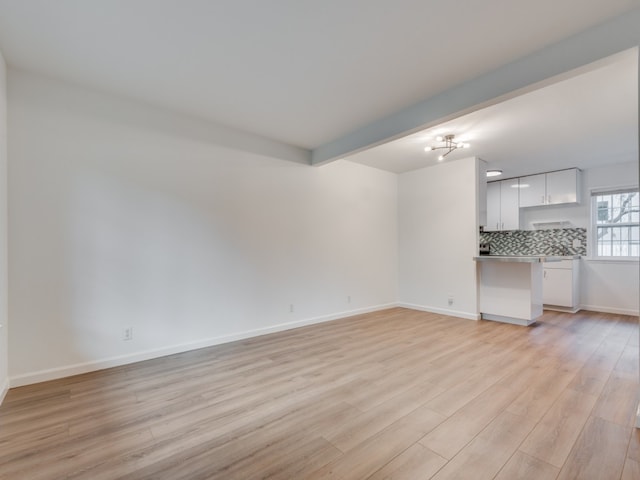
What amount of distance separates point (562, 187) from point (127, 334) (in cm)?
696

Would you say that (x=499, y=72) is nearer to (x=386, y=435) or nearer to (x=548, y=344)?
(x=386, y=435)

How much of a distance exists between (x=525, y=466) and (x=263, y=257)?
311 centimetres

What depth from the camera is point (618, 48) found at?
186 centimetres

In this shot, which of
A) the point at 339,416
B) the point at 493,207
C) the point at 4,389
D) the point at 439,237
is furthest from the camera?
the point at 493,207

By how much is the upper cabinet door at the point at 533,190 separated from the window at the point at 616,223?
836 mm

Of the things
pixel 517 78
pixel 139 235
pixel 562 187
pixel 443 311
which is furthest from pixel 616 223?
pixel 139 235

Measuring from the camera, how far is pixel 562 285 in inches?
204

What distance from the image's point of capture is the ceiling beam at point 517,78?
6.14 feet

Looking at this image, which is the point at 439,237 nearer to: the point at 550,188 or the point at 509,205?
the point at 509,205

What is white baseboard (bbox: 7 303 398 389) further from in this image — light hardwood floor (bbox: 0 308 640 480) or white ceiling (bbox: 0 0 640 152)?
white ceiling (bbox: 0 0 640 152)

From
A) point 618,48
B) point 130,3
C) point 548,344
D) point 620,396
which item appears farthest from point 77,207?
point 548,344

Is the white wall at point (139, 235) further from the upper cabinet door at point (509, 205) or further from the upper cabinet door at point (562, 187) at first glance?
the upper cabinet door at point (562, 187)

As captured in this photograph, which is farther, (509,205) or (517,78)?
(509,205)

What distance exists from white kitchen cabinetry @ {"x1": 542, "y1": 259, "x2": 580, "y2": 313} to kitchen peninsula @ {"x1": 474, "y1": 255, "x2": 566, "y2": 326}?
104 cm
